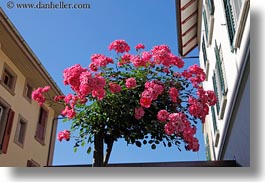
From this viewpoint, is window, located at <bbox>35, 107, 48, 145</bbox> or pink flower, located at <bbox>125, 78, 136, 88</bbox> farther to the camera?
window, located at <bbox>35, 107, 48, 145</bbox>

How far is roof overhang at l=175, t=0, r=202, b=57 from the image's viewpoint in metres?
4.75

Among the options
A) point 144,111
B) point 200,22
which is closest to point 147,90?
point 144,111

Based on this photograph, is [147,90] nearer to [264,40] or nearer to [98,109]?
[98,109]

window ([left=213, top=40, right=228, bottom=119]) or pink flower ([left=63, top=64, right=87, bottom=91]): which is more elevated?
window ([left=213, top=40, right=228, bottom=119])

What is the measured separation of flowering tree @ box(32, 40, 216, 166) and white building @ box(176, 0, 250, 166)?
Answer: 305 mm

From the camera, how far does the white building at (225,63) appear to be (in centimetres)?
293

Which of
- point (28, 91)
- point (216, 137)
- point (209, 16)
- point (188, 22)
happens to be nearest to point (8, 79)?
point (28, 91)

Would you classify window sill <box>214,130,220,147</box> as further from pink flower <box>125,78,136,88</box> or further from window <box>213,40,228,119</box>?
pink flower <box>125,78,136,88</box>

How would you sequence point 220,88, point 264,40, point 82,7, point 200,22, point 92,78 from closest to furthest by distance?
1. point 264,40
2. point 92,78
3. point 82,7
4. point 220,88
5. point 200,22


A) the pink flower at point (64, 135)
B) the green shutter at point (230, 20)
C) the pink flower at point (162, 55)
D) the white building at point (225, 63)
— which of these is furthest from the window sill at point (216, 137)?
the pink flower at point (64, 135)

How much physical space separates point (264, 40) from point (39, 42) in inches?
68.9

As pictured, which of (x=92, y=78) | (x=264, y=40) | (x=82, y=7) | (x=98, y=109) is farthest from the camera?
(x=82, y=7)

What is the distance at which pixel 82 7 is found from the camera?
3.33 meters

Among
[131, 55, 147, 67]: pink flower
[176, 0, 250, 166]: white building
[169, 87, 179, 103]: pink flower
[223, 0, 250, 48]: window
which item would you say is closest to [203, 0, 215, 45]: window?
[176, 0, 250, 166]: white building
